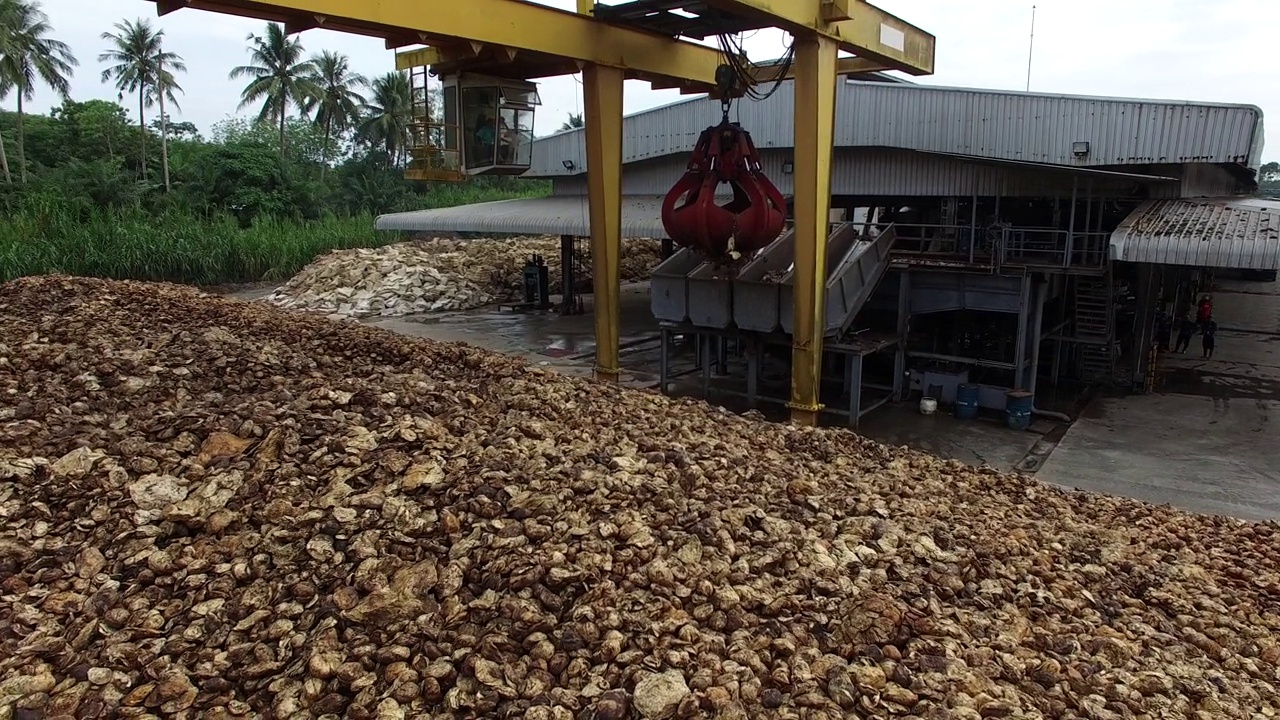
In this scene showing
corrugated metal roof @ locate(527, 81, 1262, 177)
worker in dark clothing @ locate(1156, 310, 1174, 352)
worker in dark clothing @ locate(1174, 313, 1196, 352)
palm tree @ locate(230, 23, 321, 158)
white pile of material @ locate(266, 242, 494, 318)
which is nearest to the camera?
corrugated metal roof @ locate(527, 81, 1262, 177)

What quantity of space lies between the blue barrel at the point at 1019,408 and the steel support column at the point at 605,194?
572 cm

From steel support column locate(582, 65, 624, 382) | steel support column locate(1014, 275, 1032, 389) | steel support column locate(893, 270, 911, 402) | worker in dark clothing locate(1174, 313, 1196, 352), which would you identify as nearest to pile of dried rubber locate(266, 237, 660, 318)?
steel support column locate(582, 65, 624, 382)

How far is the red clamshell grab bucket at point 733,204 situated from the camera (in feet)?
33.9

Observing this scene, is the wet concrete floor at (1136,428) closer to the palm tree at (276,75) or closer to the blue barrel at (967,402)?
the blue barrel at (967,402)

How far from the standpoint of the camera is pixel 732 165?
10.3 metres

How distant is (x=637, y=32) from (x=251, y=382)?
267 inches

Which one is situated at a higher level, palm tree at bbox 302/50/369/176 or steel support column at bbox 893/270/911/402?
palm tree at bbox 302/50/369/176

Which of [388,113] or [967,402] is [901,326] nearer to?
[967,402]

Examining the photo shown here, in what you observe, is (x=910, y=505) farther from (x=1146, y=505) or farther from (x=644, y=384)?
(x=644, y=384)

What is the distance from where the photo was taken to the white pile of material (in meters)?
→ 21.2

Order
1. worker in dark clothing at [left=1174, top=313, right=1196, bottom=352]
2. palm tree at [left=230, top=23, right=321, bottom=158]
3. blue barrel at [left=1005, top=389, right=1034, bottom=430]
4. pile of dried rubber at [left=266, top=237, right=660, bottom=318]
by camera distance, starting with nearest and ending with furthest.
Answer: blue barrel at [left=1005, top=389, right=1034, bottom=430], worker in dark clothing at [left=1174, top=313, right=1196, bottom=352], pile of dried rubber at [left=266, top=237, right=660, bottom=318], palm tree at [left=230, top=23, right=321, bottom=158]

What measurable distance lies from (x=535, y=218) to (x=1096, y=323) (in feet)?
40.6

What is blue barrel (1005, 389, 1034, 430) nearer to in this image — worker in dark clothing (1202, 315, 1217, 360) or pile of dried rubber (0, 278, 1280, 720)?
pile of dried rubber (0, 278, 1280, 720)

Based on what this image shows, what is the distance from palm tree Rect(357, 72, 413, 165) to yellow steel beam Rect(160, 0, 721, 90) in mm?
35209
